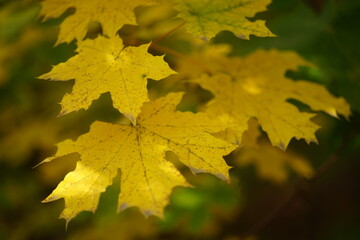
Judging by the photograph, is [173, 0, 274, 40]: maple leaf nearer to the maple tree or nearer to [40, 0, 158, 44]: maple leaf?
the maple tree

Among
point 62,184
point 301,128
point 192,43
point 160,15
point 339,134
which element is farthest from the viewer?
point 192,43

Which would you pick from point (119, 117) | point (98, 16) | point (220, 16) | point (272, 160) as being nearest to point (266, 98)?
point (220, 16)

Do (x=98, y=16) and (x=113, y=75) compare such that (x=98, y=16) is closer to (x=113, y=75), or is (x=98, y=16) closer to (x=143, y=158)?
(x=113, y=75)

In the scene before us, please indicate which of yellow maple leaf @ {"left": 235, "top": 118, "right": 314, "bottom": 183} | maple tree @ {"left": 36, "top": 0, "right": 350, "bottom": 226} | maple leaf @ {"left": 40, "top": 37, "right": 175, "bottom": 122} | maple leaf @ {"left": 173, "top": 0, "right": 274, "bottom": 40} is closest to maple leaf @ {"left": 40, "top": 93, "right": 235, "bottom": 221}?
maple tree @ {"left": 36, "top": 0, "right": 350, "bottom": 226}

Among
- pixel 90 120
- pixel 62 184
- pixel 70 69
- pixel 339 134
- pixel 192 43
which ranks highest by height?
pixel 70 69

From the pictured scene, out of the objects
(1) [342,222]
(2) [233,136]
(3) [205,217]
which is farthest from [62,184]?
(1) [342,222]

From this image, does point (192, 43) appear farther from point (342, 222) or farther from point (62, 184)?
point (342, 222)

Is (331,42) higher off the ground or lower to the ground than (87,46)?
lower
